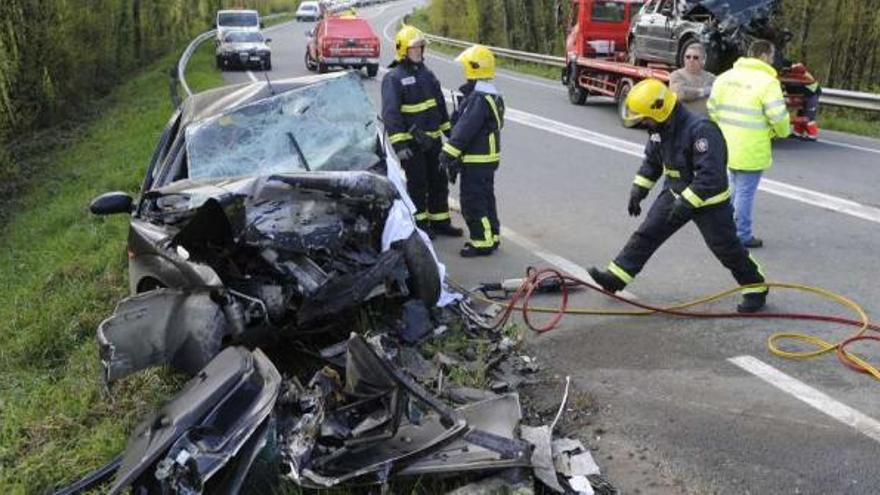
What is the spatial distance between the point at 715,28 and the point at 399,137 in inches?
297

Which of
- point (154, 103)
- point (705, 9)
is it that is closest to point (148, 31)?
point (154, 103)

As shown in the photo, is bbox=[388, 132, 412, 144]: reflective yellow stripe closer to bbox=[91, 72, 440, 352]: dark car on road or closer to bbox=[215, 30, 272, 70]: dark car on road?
bbox=[91, 72, 440, 352]: dark car on road

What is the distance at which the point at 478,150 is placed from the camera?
692 cm

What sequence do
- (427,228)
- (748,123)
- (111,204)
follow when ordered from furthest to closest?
(427,228), (748,123), (111,204)

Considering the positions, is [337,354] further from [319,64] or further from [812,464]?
[319,64]

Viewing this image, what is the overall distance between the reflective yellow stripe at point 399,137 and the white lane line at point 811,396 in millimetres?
3495

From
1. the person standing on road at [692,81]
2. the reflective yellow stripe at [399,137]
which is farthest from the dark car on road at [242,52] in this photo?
the reflective yellow stripe at [399,137]

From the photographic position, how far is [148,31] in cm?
3184

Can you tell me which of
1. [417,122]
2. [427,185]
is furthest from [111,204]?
[427,185]

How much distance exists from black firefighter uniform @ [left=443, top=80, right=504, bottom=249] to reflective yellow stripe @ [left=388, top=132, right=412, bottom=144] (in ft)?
1.62

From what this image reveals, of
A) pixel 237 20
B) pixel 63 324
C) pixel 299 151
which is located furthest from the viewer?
pixel 237 20

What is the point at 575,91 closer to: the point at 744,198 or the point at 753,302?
the point at 744,198

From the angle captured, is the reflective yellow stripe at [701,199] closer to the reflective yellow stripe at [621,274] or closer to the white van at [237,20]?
the reflective yellow stripe at [621,274]

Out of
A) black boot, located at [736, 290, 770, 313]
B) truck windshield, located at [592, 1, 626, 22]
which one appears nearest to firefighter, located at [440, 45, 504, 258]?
black boot, located at [736, 290, 770, 313]
